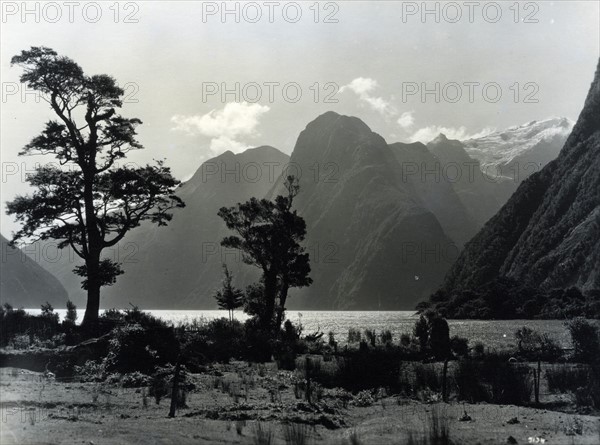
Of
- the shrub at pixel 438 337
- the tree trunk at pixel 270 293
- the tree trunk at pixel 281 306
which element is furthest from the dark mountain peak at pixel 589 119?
the shrub at pixel 438 337

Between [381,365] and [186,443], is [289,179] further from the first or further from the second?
[186,443]

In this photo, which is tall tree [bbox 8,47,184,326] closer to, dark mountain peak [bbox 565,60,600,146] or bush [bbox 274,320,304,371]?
bush [bbox 274,320,304,371]

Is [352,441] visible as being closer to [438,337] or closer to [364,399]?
[364,399]

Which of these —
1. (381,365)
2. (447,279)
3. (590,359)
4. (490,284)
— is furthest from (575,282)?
(381,365)

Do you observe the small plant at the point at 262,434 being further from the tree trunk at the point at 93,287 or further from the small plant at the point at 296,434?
the tree trunk at the point at 93,287

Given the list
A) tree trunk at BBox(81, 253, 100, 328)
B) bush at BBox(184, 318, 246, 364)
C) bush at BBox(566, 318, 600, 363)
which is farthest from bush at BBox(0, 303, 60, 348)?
bush at BBox(566, 318, 600, 363)
